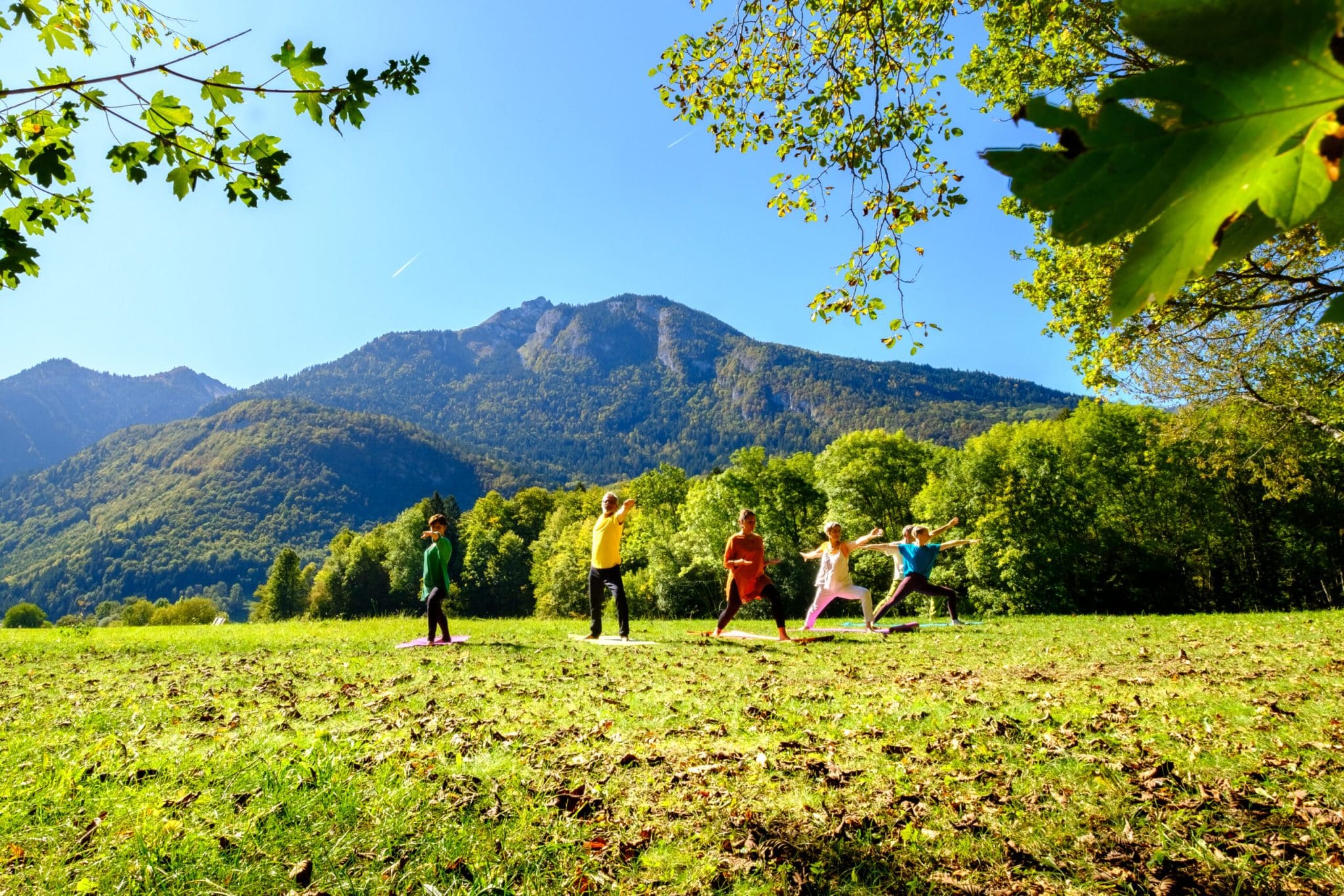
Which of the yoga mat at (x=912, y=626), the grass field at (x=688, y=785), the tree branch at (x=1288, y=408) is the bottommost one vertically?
the yoga mat at (x=912, y=626)

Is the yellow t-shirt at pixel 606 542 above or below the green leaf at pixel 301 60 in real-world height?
below

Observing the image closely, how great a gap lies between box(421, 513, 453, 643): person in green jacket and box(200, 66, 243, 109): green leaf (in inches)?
356

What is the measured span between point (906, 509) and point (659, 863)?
163 ft

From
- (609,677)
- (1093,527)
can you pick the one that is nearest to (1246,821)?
(609,677)

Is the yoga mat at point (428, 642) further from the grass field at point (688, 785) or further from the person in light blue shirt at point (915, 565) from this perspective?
the person in light blue shirt at point (915, 565)

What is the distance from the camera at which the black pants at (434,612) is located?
474 inches

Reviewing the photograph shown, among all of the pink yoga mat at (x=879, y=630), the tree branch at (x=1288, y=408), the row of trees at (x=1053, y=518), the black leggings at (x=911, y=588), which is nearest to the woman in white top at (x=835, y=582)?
the pink yoga mat at (x=879, y=630)

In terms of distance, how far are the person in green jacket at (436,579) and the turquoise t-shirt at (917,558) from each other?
30.3ft

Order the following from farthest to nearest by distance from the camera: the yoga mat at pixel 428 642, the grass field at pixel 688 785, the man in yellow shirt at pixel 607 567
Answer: the man in yellow shirt at pixel 607 567, the yoga mat at pixel 428 642, the grass field at pixel 688 785

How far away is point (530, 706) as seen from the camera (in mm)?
6473

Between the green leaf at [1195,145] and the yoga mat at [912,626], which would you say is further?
the yoga mat at [912,626]

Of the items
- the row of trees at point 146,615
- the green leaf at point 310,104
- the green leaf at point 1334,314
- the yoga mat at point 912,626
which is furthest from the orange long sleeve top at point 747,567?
the row of trees at point 146,615

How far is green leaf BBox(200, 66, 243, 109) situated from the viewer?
3.44 meters

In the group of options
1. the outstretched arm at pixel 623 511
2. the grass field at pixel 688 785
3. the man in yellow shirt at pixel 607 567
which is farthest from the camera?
the man in yellow shirt at pixel 607 567
